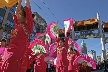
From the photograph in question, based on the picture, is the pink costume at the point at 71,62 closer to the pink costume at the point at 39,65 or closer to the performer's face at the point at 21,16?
the pink costume at the point at 39,65

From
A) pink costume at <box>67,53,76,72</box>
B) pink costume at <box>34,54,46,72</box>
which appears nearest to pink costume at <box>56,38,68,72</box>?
pink costume at <box>67,53,76,72</box>

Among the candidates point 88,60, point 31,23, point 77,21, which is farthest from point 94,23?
point 31,23

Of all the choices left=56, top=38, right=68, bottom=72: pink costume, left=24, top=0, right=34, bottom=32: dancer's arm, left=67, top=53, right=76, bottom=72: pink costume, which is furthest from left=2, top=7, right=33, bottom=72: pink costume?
left=67, top=53, right=76, bottom=72: pink costume

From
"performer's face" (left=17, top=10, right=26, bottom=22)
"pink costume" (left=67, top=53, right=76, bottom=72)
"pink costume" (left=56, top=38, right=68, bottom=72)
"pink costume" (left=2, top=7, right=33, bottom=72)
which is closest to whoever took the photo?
"pink costume" (left=2, top=7, right=33, bottom=72)

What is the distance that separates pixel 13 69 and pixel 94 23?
67.2 feet

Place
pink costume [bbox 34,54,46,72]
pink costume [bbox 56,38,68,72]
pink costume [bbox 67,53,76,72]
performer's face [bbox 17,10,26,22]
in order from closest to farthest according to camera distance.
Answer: performer's face [bbox 17,10,26,22] → pink costume [bbox 56,38,68,72] → pink costume [bbox 67,53,76,72] → pink costume [bbox 34,54,46,72]

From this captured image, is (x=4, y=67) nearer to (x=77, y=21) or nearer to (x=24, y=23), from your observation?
(x=24, y=23)

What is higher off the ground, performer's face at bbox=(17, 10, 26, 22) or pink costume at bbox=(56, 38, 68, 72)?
performer's face at bbox=(17, 10, 26, 22)

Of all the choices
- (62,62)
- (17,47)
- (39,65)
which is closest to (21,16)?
(17,47)

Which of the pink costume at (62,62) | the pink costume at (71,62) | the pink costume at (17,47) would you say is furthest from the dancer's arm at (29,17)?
the pink costume at (71,62)

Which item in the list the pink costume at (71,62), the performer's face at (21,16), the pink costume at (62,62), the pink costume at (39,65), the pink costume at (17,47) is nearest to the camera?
the pink costume at (17,47)

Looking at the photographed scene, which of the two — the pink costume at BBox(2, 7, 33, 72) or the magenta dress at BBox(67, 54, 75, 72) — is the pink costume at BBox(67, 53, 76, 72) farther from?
the pink costume at BBox(2, 7, 33, 72)

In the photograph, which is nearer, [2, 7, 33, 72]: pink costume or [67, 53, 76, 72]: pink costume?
[2, 7, 33, 72]: pink costume

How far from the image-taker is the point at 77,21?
23.0 meters
